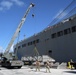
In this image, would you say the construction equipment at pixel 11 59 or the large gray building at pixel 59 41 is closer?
the construction equipment at pixel 11 59

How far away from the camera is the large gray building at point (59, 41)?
5131 cm

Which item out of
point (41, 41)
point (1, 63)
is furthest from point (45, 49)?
point (1, 63)

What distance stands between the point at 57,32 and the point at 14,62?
20046mm

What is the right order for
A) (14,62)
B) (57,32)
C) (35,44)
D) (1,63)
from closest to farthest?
(14,62)
(1,63)
(57,32)
(35,44)

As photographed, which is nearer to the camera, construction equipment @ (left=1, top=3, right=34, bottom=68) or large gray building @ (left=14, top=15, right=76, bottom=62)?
construction equipment @ (left=1, top=3, right=34, bottom=68)

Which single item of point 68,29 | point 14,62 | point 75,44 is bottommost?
point 14,62

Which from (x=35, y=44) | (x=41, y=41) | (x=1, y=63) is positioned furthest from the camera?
(x=35, y=44)

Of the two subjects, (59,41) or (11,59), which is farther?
(59,41)

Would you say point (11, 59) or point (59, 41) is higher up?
point (59, 41)

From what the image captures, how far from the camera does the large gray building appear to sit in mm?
51312

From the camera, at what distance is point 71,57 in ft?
167

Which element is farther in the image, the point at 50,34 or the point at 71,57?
the point at 50,34

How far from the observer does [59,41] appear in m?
56.9

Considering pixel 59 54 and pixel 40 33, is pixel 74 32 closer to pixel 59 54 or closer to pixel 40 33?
pixel 59 54
